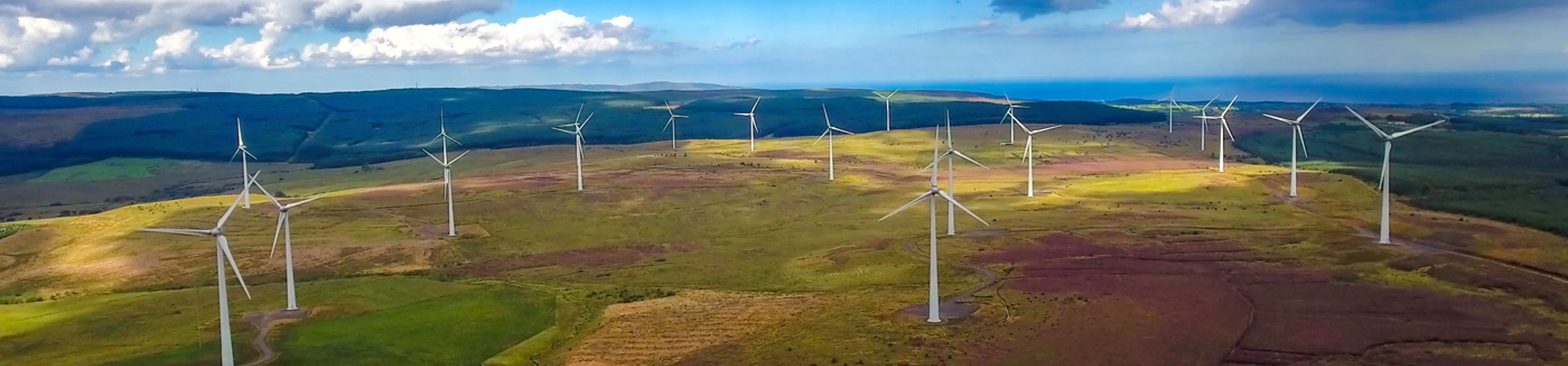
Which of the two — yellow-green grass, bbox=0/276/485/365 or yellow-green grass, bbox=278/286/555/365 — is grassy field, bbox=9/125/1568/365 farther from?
yellow-green grass, bbox=0/276/485/365

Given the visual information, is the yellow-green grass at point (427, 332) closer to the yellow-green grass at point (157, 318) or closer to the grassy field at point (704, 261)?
the grassy field at point (704, 261)

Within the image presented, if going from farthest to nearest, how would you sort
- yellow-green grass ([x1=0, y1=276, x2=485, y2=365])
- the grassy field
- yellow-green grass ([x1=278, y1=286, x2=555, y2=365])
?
the grassy field → yellow-green grass ([x1=0, y1=276, x2=485, y2=365]) → yellow-green grass ([x1=278, y1=286, x2=555, y2=365])

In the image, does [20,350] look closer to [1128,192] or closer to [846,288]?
[846,288]

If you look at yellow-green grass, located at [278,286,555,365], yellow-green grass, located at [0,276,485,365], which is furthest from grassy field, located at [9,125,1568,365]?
yellow-green grass, located at [0,276,485,365]

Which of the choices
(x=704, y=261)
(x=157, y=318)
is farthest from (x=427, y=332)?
(x=704, y=261)

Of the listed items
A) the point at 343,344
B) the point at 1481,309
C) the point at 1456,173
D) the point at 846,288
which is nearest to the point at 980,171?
the point at 1456,173

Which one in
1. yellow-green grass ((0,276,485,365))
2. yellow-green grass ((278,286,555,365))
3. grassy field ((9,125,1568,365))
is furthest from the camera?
grassy field ((9,125,1568,365))
